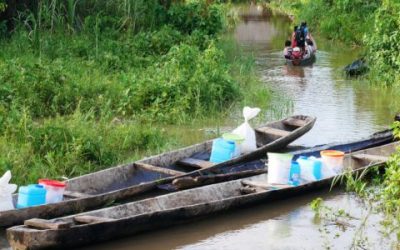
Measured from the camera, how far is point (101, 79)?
42.9 ft

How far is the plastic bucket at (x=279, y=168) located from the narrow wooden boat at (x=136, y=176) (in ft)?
2.57

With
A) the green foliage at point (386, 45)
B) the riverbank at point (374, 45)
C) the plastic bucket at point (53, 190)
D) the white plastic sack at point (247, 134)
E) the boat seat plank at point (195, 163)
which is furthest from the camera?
the green foliage at point (386, 45)

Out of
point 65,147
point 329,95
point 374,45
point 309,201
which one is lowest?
point 329,95

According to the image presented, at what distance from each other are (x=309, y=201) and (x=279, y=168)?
20.7 inches

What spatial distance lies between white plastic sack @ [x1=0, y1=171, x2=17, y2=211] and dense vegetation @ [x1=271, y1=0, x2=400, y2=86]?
8.82 m

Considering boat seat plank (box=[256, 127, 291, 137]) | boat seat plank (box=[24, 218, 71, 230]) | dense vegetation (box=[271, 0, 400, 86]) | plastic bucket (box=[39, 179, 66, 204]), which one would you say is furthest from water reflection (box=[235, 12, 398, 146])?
boat seat plank (box=[24, 218, 71, 230])

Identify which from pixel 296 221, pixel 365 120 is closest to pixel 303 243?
pixel 296 221

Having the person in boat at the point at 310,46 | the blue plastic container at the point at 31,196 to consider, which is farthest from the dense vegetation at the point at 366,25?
the blue plastic container at the point at 31,196

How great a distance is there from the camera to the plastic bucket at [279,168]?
330 inches

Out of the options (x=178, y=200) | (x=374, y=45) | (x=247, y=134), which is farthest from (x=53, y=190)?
(x=374, y=45)

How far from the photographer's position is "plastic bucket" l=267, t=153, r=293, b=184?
8.38m

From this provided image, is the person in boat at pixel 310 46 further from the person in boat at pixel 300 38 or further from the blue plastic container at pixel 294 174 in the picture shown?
the blue plastic container at pixel 294 174

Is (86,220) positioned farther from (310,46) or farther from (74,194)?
(310,46)

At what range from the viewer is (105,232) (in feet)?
22.6
